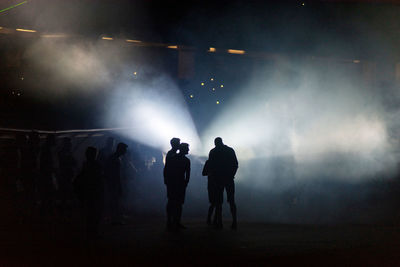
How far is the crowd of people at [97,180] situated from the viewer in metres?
10.6

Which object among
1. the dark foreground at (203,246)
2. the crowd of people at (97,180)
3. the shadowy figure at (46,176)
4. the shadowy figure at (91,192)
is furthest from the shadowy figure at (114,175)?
the shadowy figure at (91,192)

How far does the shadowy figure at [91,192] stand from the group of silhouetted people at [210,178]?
1477mm

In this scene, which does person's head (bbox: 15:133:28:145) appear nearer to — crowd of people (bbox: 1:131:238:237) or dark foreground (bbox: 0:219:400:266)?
crowd of people (bbox: 1:131:238:237)

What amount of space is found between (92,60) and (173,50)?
125 inches

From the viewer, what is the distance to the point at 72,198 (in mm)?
15492

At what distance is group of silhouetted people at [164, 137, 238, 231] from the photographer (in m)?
11.6

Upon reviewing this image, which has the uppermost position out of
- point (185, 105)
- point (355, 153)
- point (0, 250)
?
point (185, 105)

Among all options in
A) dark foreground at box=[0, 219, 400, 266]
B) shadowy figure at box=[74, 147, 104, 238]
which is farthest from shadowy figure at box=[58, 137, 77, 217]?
shadowy figure at box=[74, 147, 104, 238]

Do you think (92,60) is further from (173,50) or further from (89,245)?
(89,245)

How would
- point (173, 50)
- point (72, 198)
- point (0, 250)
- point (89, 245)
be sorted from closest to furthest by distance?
point (0, 250) < point (89, 245) < point (72, 198) < point (173, 50)

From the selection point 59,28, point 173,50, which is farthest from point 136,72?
point 59,28

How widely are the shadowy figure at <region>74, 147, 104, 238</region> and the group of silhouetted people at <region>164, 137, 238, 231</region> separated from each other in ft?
4.85

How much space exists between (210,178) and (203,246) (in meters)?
3.38

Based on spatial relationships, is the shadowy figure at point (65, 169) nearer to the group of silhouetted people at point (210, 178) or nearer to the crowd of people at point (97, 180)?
the crowd of people at point (97, 180)
